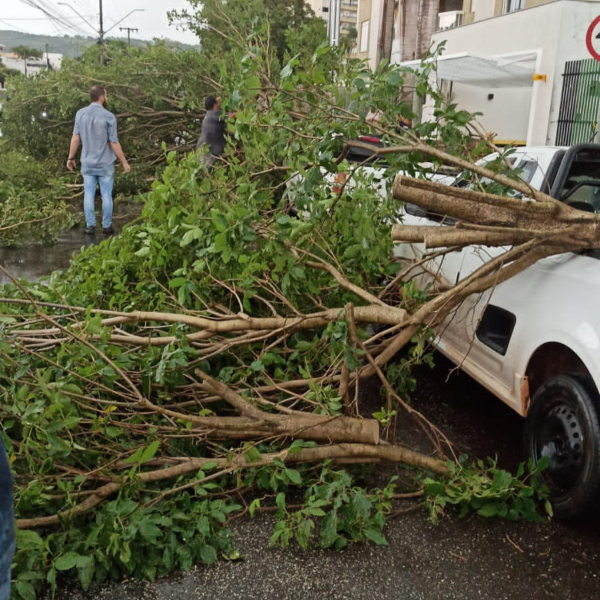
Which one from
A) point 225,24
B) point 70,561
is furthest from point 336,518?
point 225,24

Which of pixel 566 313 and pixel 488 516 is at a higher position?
pixel 566 313

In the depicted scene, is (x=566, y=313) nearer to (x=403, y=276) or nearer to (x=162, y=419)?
(x=403, y=276)

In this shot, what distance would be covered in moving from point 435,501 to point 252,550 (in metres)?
0.94

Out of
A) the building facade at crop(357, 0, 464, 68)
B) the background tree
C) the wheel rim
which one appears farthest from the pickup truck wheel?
the background tree

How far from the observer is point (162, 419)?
3859 mm

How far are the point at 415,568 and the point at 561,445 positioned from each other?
982 millimetres

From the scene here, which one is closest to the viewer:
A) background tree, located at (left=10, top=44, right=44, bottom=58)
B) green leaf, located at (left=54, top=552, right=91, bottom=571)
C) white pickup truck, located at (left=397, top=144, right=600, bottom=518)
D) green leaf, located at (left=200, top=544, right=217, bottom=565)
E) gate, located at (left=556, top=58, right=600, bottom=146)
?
green leaf, located at (left=54, top=552, right=91, bottom=571)

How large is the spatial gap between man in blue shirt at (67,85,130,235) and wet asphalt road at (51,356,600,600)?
25.1ft

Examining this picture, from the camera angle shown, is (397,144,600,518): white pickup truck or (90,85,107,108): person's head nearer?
(397,144,600,518): white pickup truck

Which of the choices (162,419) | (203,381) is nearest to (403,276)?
(203,381)

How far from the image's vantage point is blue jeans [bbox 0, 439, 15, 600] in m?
1.53

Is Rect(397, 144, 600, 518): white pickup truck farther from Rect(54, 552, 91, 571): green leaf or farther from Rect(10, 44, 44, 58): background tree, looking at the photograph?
Rect(10, 44, 44, 58): background tree

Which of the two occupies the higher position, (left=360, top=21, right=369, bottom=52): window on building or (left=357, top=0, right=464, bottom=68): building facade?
(left=360, top=21, right=369, bottom=52): window on building

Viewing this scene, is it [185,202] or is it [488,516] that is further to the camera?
A: [185,202]
